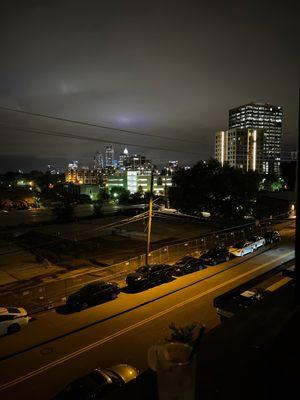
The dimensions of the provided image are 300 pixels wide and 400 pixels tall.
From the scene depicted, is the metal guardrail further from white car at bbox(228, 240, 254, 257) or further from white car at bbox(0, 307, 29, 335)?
white car at bbox(228, 240, 254, 257)

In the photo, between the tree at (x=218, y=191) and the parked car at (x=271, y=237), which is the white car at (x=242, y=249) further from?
the tree at (x=218, y=191)

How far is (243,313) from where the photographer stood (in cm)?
374

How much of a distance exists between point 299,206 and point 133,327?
11989 millimetres

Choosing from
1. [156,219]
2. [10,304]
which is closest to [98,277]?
[10,304]

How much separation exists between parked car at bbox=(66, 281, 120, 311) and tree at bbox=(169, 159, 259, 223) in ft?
68.3

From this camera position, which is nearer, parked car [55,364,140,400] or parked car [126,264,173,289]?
parked car [55,364,140,400]

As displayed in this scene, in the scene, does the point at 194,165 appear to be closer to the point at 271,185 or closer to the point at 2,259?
the point at 2,259

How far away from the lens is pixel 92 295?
656 inches

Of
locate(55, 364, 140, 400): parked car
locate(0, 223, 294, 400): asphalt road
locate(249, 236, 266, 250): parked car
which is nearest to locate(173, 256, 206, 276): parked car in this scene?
locate(0, 223, 294, 400): asphalt road

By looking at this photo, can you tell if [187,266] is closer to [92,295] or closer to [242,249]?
[242,249]

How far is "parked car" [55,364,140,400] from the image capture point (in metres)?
8.25

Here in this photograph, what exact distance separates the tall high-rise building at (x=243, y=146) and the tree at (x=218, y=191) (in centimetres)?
11358

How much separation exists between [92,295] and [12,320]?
4111mm

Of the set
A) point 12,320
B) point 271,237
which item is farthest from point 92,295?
point 271,237
